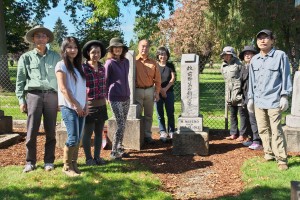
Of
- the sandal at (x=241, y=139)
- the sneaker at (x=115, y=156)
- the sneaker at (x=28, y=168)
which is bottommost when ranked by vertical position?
the sneaker at (x=28, y=168)

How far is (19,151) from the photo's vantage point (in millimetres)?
7047

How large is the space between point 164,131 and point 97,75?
2.84m

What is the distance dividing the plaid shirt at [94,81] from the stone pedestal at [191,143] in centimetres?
192

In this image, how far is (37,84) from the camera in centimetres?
527

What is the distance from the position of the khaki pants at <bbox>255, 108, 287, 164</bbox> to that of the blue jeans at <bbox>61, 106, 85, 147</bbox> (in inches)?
111

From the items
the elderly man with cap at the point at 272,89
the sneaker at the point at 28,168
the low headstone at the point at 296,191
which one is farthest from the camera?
the elderly man with cap at the point at 272,89

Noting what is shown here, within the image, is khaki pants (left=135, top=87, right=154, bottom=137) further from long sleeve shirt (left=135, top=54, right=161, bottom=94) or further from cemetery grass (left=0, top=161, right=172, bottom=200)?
cemetery grass (left=0, top=161, right=172, bottom=200)

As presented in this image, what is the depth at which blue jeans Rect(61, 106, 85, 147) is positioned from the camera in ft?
16.3

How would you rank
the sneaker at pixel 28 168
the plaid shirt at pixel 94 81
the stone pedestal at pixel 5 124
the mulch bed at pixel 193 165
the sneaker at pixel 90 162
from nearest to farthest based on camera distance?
the mulch bed at pixel 193 165
the sneaker at pixel 28 168
the plaid shirt at pixel 94 81
the sneaker at pixel 90 162
the stone pedestal at pixel 5 124

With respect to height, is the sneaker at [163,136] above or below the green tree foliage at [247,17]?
below

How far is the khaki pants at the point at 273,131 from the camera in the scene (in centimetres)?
571

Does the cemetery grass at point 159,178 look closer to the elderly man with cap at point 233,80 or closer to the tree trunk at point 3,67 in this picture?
the elderly man with cap at point 233,80

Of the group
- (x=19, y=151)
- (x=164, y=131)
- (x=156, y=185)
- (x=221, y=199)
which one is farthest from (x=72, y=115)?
(x=164, y=131)

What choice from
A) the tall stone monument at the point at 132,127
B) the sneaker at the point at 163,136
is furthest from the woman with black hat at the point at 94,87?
the sneaker at the point at 163,136
